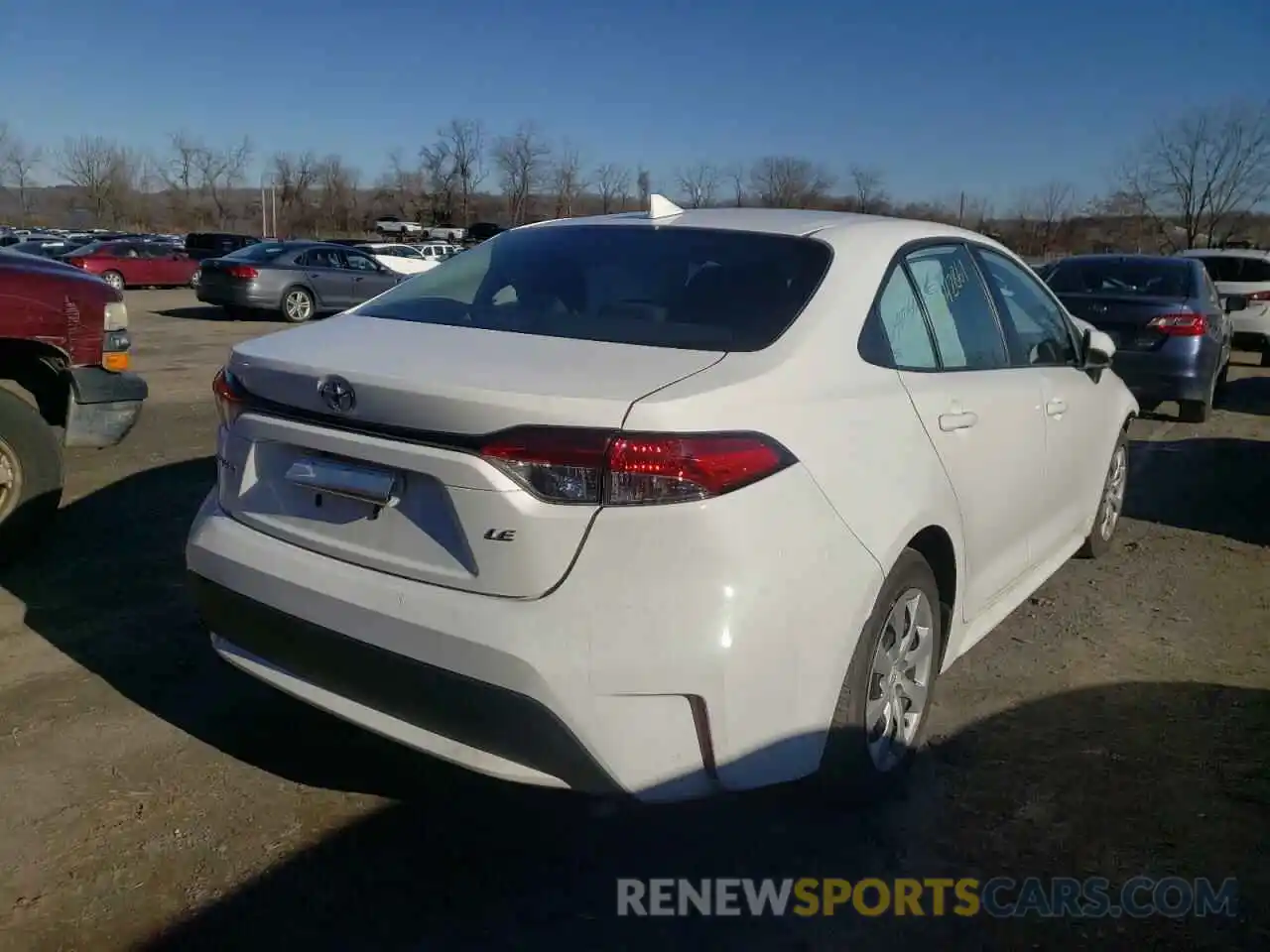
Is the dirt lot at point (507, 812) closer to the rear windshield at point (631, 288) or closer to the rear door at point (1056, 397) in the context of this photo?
the rear door at point (1056, 397)

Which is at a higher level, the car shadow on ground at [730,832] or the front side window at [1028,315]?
the front side window at [1028,315]

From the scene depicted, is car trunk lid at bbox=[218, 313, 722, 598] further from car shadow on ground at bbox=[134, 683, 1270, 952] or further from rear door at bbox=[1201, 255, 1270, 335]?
rear door at bbox=[1201, 255, 1270, 335]

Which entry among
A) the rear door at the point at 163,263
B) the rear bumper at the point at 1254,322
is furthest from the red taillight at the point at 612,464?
the rear door at the point at 163,263

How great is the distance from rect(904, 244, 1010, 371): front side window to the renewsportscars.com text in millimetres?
1503

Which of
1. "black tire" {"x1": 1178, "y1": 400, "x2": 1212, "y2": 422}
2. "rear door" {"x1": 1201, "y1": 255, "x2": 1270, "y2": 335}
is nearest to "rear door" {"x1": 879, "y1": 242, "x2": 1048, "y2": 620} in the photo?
"black tire" {"x1": 1178, "y1": 400, "x2": 1212, "y2": 422}

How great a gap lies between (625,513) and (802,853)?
3.86 feet

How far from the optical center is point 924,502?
280cm

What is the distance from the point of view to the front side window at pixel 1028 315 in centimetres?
382

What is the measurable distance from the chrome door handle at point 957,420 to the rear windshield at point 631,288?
0.56 metres

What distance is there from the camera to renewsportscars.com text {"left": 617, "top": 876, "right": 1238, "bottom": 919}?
8.31 ft

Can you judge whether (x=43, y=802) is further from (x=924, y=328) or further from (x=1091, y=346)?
(x=1091, y=346)

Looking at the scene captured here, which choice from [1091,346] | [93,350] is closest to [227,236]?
[93,350]

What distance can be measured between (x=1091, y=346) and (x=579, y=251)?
7.67 feet

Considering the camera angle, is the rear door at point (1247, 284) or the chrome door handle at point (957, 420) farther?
the rear door at point (1247, 284)
